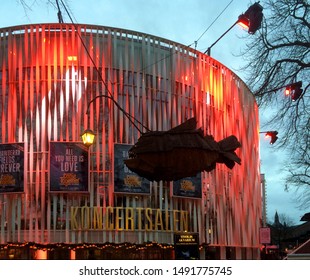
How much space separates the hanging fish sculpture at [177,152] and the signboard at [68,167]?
14965 millimetres

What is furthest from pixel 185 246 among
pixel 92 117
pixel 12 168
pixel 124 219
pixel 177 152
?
pixel 177 152

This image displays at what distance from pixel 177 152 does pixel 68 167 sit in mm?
15732

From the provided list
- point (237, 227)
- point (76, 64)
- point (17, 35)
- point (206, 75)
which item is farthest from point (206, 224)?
point (17, 35)

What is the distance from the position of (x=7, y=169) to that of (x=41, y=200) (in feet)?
6.25

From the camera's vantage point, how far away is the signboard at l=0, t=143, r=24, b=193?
77.9 ft

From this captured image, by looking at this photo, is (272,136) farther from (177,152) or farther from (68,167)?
(177,152)

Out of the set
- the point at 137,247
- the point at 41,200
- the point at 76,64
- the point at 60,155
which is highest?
the point at 76,64

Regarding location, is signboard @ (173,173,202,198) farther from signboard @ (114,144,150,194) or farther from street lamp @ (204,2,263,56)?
street lamp @ (204,2,263,56)

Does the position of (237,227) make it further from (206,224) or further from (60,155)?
(60,155)

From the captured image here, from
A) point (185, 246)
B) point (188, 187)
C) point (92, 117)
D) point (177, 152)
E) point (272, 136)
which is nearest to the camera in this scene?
point (177, 152)

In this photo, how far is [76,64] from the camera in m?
24.9

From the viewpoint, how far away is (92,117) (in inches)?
968

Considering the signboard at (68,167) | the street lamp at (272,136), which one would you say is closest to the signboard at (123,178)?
the signboard at (68,167)
